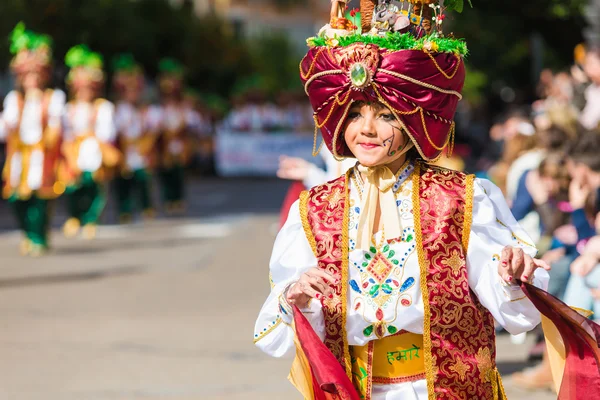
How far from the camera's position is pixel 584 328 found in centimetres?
369

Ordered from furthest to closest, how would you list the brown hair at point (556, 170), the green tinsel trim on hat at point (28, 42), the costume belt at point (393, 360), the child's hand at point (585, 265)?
1. the green tinsel trim on hat at point (28, 42)
2. the brown hair at point (556, 170)
3. the child's hand at point (585, 265)
4. the costume belt at point (393, 360)

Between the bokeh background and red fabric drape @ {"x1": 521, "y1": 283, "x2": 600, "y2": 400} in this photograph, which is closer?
red fabric drape @ {"x1": 521, "y1": 283, "x2": 600, "y2": 400}

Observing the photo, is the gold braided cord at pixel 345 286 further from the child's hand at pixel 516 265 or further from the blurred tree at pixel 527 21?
the blurred tree at pixel 527 21

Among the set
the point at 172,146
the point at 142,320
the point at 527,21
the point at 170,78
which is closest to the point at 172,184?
the point at 172,146

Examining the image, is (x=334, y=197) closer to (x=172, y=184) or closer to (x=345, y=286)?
(x=345, y=286)

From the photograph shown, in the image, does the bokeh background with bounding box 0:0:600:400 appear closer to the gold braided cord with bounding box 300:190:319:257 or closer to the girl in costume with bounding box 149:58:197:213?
the girl in costume with bounding box 149:58:197:213

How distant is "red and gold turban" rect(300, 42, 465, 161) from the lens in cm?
375

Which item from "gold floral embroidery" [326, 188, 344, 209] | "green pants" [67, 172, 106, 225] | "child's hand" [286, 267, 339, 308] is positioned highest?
"gold floral embroidery" [326, 188, 344, 209]

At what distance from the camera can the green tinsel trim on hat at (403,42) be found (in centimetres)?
379

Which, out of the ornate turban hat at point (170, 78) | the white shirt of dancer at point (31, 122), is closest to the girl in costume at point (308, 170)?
the white shirt of dancer at point (31, 122)

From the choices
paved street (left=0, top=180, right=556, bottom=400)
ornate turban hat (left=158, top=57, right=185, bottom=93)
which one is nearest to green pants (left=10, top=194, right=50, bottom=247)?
paved street (left=0, top=180, right=556, bottom=400)

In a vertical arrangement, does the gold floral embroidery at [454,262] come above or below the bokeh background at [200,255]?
above

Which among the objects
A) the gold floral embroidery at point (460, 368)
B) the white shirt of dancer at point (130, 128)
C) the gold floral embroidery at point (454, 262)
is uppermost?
the gold floral embroidery at point (454, 262)

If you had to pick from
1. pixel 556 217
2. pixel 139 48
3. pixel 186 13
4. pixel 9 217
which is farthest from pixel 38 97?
pixel 186 13
